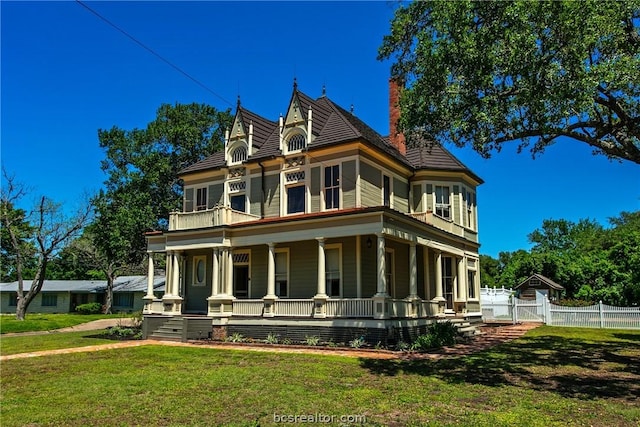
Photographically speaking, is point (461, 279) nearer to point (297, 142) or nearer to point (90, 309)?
point (297, 142)

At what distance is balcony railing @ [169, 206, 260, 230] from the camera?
23.4m

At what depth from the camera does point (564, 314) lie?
29906 mm

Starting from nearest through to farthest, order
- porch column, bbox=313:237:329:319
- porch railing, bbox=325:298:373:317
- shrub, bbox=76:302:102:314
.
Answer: porch railing, bbox=325:298:373:317
porch column, bbox=313:237:329:319
shrub, bbox=76:302:102:314

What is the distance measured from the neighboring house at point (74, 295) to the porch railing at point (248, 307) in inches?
1500

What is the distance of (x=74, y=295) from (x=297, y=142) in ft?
165

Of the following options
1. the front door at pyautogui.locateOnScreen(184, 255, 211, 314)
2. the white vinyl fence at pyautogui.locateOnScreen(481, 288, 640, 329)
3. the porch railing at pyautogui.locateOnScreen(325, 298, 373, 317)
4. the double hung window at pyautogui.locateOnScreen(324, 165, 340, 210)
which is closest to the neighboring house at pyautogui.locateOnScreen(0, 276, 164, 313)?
the front door at pyautogui.locateOnScreen(184, 255, 211, 314)

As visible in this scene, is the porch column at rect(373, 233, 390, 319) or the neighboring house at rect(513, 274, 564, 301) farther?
the neighboring house at rect(513, 274, 564, 301)

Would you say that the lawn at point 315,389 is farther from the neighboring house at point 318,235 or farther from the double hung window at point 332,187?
the double hung window at point 332,187

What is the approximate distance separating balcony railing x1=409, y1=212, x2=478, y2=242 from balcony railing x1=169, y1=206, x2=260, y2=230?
319 inches

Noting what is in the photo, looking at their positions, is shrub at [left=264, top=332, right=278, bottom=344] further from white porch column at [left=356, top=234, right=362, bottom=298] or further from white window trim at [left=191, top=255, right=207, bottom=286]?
white window trim at [left=191, top=255, right=207, bottom=286]

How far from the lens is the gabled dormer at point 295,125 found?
23.8m

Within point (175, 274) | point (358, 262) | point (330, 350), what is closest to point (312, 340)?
point (330, 350)

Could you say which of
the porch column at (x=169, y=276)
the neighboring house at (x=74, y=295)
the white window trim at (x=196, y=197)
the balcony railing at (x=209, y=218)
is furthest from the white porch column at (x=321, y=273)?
the neighboring house at (x=74, y=295)

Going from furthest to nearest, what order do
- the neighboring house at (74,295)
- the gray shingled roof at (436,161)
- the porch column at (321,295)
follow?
the neighboring house at (74,295) → the gray shingled roof at (436,161) → the porch column at (321,295)
